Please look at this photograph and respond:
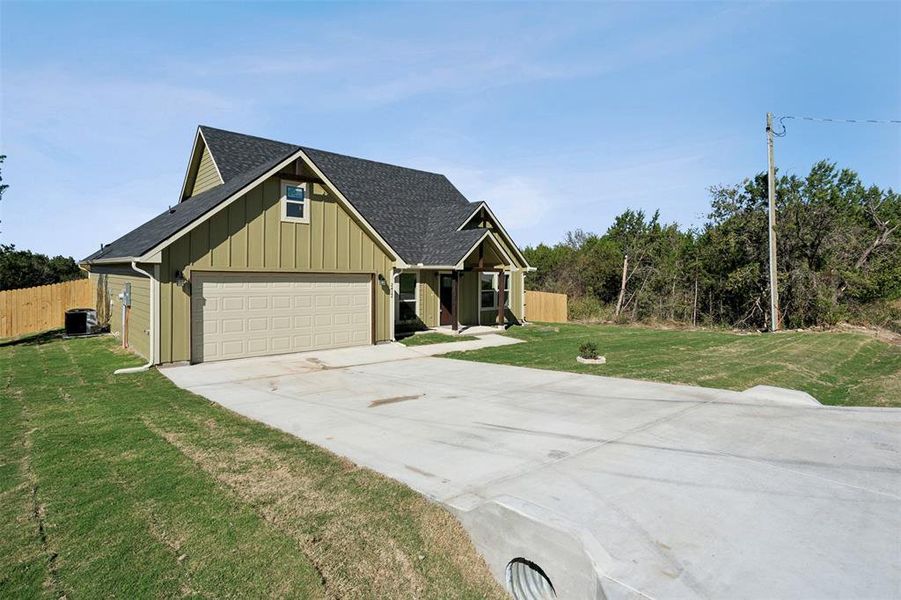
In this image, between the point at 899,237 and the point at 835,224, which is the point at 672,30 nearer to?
the point at 835,224

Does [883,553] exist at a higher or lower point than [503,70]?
lower

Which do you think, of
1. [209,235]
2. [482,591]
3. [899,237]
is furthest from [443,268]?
[899,237]

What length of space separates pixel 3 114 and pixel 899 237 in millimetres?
34061

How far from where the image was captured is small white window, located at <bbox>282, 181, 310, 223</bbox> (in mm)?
13008

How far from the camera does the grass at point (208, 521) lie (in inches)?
131

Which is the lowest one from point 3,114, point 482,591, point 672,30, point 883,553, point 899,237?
point 482,591

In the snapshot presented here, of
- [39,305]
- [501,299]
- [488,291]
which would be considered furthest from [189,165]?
[501,299]

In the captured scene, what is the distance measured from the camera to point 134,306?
43.3 ft

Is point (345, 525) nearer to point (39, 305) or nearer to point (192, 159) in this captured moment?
point (192, 159)

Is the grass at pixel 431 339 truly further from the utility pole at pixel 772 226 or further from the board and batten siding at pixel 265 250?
the utility pole at pixel 772 226

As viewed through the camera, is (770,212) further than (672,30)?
Yes

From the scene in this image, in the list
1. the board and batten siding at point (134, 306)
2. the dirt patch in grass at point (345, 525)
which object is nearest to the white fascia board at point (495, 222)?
the board and batten siding at point (134, 306)

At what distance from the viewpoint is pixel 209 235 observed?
11.8 metres

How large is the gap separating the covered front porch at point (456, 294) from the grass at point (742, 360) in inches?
95.8
